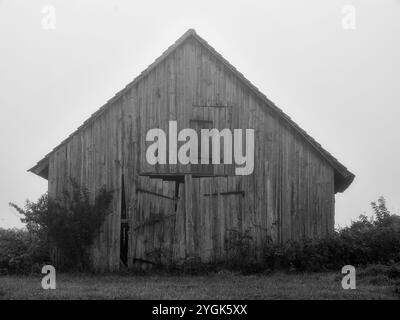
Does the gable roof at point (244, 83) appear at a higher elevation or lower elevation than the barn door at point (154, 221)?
higher

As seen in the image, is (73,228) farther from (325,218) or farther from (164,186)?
(325,218)

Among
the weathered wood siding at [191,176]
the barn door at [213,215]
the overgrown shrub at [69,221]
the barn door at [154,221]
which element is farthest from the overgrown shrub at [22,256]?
the barn door at [213,215]

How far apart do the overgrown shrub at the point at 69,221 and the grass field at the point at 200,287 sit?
1141 millimetres

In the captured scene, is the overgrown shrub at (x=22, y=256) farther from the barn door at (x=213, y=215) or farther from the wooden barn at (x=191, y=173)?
the barn door at (x=213, y=215)

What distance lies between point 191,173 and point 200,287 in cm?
614

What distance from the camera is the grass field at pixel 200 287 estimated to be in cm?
1656

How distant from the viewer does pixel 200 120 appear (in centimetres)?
2431

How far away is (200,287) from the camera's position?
18.7 metres

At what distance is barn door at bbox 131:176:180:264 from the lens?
77.7ft

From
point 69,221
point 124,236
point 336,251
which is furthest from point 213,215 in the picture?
point 69,221
